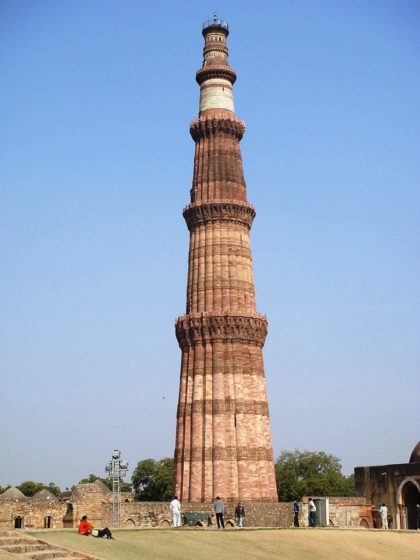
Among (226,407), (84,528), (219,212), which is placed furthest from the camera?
(219,212)

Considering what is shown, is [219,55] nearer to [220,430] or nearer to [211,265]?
[211,265]

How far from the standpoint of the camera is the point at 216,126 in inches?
1797

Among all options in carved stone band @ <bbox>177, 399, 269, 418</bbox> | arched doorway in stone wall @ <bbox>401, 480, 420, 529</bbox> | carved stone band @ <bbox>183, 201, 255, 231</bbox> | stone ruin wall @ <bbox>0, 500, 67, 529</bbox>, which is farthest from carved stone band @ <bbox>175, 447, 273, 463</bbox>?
carved stone band @ <bbox>183, 201, 255, 231</bbox>

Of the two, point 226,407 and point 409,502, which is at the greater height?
point 226,407

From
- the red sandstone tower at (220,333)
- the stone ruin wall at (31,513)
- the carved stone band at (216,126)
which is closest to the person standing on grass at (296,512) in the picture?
→ the red sandstone tower at (220,333)

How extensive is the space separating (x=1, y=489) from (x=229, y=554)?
79.7 metres

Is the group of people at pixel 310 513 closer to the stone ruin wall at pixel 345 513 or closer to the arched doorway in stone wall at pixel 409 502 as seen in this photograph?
the stone ruin wall at pixel 345 513

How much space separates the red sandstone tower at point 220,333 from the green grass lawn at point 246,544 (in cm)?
1035

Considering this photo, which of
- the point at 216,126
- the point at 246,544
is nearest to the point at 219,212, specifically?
the point at 216,126

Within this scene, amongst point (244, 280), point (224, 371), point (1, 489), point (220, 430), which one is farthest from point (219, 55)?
point (1, 489)

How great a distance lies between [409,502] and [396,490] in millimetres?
804

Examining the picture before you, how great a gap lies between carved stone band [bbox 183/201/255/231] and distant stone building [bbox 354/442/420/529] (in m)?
14.5

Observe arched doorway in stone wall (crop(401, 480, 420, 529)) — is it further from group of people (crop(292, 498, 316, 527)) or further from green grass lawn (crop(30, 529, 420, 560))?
green grass lawn (crop(30, 529, 420, 560))

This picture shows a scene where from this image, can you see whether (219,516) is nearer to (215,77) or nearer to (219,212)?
(219,212)
